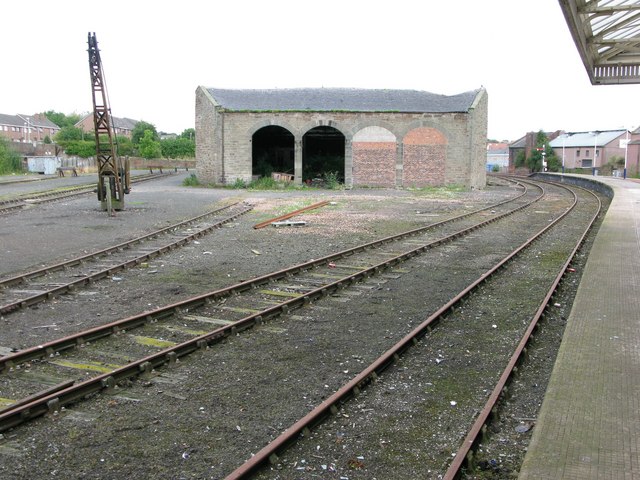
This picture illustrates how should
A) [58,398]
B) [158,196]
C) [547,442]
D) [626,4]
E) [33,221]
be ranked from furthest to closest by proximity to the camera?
[158,196] < [33,221] < [626,4] < [58,398] < [547,442]

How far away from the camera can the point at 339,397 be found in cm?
533

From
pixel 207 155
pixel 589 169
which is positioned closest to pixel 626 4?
pixel 207 155

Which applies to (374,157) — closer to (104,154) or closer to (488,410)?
(104,154)

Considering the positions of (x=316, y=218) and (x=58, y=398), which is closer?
(x=58, y=398)

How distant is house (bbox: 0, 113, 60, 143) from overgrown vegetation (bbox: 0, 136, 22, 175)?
159 ft

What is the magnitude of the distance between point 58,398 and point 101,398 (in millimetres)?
400

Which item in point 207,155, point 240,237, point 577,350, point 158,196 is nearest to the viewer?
point 577,350

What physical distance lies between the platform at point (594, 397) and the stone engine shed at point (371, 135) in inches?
1185

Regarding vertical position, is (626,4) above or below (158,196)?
above

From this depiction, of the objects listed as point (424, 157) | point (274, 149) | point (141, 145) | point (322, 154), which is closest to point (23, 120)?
point (141, 145)

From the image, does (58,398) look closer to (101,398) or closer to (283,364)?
(101,398)

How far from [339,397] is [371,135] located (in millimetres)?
34789

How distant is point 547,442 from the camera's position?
4172 mm

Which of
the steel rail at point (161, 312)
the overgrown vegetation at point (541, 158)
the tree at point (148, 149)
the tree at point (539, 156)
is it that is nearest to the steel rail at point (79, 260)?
the steel rail at point (161, 312)
